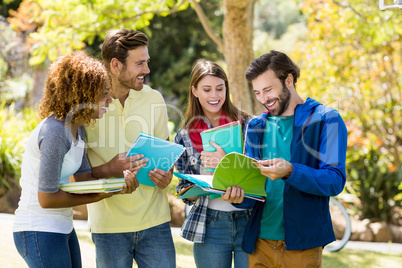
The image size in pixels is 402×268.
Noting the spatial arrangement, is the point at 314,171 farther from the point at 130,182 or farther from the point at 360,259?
the point at 360,259

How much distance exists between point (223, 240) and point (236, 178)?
1.90 feet

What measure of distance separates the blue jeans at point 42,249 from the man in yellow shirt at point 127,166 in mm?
498

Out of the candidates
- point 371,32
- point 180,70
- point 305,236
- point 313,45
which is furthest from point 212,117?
point 180,70

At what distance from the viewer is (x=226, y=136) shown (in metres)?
2.74

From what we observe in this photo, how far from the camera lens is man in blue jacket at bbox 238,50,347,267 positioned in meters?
2.41

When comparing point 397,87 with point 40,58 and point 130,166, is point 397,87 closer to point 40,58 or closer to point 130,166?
point 40,58

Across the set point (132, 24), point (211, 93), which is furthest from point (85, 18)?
point (211, 93)

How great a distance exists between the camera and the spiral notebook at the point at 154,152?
2.62m

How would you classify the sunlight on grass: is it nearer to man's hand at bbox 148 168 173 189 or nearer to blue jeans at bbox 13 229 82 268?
man's hand at bbox 148 168 173 189

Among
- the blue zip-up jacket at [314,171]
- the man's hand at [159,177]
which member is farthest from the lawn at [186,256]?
the blue zip-up jacket at [314,171]

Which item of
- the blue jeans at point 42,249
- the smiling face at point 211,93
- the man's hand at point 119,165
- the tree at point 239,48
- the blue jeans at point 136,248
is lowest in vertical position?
the blue jeans at point 136,248

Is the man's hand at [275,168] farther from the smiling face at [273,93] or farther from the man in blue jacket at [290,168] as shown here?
the smiling face at [273,93]

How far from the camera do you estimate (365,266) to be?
18.8 ft

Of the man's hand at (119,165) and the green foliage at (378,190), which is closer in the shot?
the man's hand at (119,165)
